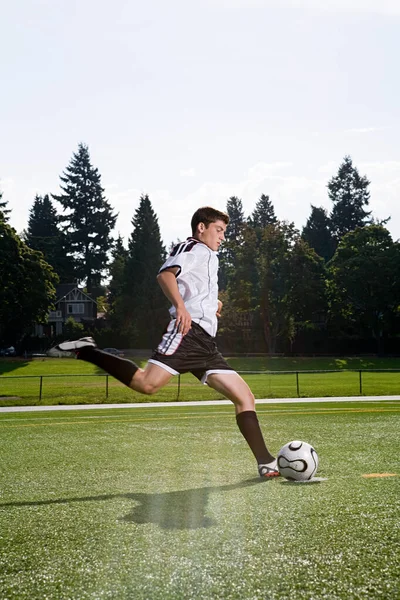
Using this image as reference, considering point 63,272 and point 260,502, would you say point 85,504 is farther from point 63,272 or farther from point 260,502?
point 63,272

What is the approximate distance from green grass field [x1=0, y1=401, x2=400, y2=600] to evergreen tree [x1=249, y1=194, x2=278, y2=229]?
116 metres

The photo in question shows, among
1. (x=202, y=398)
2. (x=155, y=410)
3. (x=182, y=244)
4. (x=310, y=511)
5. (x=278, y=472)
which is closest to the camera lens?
(x=310, y=511)

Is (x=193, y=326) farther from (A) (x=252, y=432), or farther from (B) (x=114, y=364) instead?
(A) (x=252, y=432)

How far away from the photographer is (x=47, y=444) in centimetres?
1044

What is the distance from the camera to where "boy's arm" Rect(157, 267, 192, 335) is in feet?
19.5

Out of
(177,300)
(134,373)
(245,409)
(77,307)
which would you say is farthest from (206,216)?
(77,307)

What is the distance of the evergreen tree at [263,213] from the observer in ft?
410

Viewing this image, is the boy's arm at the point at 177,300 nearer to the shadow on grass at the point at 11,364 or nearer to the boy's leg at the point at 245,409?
the boy's leg at the point at 245,409

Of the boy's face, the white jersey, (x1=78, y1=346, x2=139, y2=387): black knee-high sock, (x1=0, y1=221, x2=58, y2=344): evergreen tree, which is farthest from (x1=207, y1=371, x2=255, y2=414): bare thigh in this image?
(x1=0, y1=221, x2=58, y2=344): evergreen tree

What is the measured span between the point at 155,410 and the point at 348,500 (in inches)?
551

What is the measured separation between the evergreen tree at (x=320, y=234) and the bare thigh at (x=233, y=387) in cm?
10600

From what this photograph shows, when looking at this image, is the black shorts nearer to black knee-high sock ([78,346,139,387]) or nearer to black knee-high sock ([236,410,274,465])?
black knee-high sock ([78,346,139,387])

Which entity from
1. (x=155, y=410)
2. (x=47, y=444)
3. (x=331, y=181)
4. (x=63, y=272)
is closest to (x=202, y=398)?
(x=155, y=410)

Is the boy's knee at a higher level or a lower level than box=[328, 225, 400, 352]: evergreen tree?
lower
